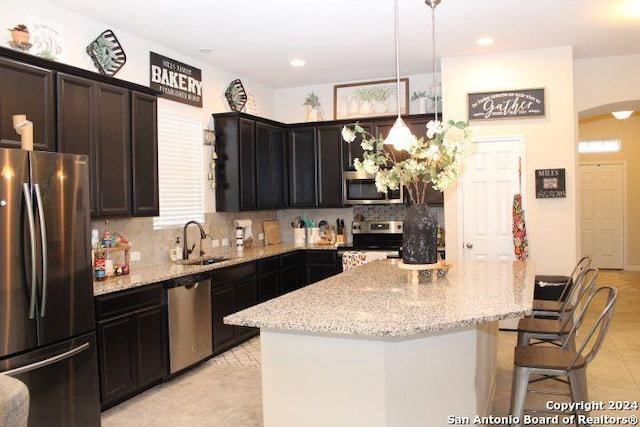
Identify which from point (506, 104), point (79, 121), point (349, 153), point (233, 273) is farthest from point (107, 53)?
point (506, 104)

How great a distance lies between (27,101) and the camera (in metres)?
3.29

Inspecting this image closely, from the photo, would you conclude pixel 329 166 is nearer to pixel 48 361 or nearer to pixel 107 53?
pixel 107 53

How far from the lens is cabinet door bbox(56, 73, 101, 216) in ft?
11.7

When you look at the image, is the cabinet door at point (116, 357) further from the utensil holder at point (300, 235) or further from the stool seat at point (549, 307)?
the utensil holder at point (300, 235)

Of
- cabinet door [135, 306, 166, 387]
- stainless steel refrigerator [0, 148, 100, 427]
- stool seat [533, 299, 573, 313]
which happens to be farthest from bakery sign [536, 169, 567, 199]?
stainless steel refrigerator [0, 148, 100, 427]

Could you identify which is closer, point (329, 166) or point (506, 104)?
point (506, 104)

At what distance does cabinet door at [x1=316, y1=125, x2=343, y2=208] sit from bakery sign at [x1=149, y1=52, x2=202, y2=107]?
1678mm

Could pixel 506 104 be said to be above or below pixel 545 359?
above

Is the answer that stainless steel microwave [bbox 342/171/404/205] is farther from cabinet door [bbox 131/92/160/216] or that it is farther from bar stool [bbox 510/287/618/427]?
bar stool [bbox 510/287/618/427]

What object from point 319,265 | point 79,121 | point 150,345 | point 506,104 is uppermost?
point 506,104

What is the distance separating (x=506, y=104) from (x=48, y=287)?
4.59m

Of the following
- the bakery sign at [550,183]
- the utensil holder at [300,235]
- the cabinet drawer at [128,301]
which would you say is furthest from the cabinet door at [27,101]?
the bakery sign at [550,183]

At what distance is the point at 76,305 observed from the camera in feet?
10.5

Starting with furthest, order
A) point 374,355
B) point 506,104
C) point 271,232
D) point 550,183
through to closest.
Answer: point 271,232 < point 506,104 < point 550,183 < point 374,355
